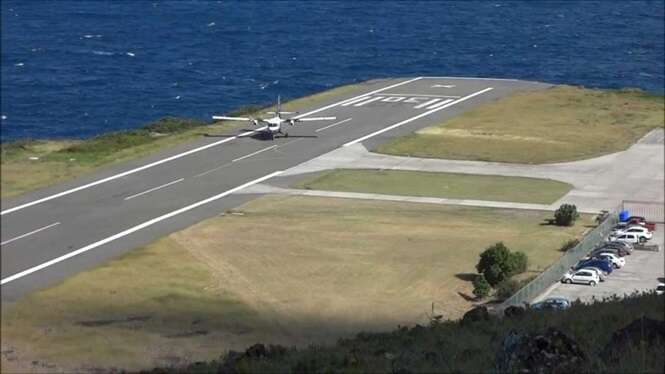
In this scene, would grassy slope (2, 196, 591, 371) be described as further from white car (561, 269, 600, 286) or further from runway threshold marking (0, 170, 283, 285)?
white car (561, 269, 600, 286)

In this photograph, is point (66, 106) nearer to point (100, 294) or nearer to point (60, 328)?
point (100, 294)

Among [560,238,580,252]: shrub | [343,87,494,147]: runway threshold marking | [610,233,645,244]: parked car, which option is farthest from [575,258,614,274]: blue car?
[343,87,494,147]: runway threshold marking

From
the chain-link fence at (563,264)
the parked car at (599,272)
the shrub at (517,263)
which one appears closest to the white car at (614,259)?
the chain-link fence at (563,264)

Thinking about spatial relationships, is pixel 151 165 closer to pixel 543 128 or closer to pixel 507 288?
pixel 507 288

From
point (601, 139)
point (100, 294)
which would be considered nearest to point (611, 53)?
point (601, 139)

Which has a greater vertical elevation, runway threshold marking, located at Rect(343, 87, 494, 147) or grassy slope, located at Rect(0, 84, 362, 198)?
grassy slope, located at Rect(0, 84, 362, 198)

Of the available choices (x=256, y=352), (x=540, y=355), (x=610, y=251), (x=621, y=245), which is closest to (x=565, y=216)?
(x=621, y=245)

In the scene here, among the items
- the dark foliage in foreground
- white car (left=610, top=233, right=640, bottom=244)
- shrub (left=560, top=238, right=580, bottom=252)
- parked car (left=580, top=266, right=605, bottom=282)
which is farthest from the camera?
white car (left=610, top=233, right=640, bottom=244)
